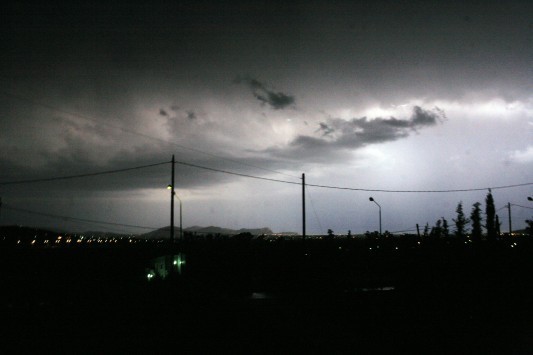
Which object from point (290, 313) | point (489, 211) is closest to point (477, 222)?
point (489, 211)

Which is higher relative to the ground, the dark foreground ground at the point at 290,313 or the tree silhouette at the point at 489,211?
the tree silhouette at the point at 489,211

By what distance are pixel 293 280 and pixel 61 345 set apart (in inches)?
840

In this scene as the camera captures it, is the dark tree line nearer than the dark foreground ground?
No

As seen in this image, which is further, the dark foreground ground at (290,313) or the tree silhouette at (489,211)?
the tree silhouette at (489,211)

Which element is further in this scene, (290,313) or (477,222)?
(477,222)

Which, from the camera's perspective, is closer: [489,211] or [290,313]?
[290,313]

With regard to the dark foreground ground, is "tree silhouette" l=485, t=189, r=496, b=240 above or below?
above

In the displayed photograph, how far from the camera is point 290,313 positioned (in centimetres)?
1803

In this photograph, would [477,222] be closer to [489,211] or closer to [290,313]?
[489,211]

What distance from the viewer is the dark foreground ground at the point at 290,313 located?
43.0 feet

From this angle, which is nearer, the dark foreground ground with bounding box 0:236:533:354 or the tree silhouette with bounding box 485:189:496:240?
the dark foreground ground with bounding box 0:236:533:354

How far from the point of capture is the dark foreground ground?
13.1m

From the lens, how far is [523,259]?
2936cm

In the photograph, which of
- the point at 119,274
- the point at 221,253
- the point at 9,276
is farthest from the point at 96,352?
the point at 221,253
